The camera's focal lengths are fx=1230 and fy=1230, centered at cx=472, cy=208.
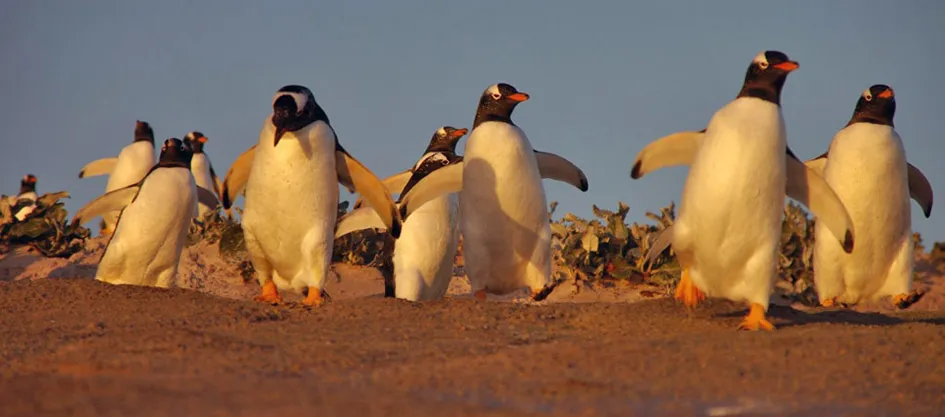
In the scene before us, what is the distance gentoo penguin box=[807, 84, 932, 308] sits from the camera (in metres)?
9.29

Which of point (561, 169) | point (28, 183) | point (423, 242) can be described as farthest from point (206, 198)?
point (28, 183)

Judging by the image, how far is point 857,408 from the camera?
443 centimetres

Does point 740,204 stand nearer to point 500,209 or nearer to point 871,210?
point 500,209

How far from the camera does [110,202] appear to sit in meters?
9.82

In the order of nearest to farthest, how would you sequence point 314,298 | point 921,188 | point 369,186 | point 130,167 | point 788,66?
point 788,66, point 314,298, point 369,186, point 921,188, point 130,167

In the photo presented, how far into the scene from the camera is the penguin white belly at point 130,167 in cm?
1579

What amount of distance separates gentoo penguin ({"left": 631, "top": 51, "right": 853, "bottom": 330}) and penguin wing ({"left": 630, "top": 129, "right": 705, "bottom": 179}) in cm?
70

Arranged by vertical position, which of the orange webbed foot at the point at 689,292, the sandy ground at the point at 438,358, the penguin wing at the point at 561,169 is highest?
the penguin wing at the point at 561,169

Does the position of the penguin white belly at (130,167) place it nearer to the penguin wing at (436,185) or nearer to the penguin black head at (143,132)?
the penguin black head at (143,132)

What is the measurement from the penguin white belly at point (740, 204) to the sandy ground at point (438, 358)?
33cm

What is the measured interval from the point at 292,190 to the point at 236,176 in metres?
1.07

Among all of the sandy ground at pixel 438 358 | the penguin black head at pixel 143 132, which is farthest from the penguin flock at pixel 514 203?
the penguin black head at pixel 143 132

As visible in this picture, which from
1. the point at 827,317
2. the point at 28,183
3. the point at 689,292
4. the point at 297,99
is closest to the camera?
the point at 689,292

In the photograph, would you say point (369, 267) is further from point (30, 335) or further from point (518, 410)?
point (518, 410)
